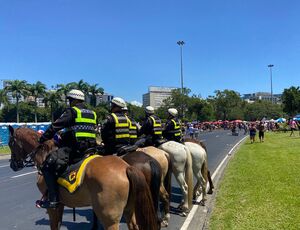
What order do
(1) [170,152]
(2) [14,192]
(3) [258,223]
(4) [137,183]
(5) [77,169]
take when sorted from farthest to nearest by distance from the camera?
(2) [14,192]
(1) [170,152]
(3) [258,223]
(5) [77,169]
(4) [137,183]

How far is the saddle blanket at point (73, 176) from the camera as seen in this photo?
5214 millimetres

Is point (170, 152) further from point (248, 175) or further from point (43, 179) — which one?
point (248, 175)

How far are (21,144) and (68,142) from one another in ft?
5.78

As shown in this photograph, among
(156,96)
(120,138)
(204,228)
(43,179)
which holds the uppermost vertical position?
(156,96)

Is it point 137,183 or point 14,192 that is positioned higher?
point 137,183

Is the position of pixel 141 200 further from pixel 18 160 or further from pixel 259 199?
pixel 259 199

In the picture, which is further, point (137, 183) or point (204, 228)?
point (204, 228)

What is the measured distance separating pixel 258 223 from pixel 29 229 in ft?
15.2

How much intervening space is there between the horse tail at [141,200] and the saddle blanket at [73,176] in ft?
2.32

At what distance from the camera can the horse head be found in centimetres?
695

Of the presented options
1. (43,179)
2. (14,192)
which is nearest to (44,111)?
(14,192)

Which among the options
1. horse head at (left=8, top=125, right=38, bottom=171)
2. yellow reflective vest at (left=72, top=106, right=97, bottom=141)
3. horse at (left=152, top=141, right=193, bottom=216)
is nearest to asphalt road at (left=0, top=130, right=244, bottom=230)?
horse at (left=152, top=141, right=193, bottom=216)

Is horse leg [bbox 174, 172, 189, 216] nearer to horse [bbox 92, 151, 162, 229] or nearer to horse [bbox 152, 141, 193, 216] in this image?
horse [bbox 152, 141, 193, 216]

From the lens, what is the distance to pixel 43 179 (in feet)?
19.5
